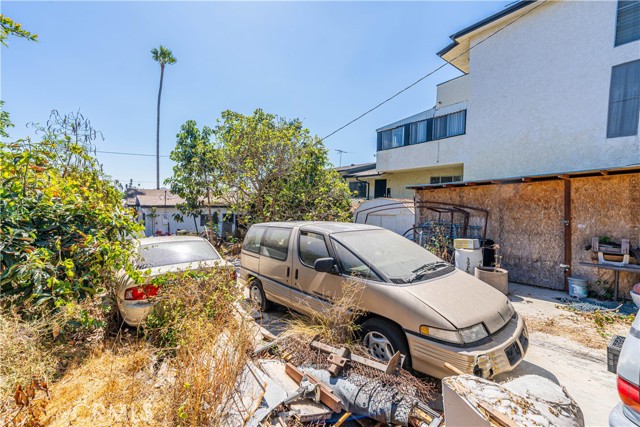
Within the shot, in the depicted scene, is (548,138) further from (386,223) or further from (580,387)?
(580,387)

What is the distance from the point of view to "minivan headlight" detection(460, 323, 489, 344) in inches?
110

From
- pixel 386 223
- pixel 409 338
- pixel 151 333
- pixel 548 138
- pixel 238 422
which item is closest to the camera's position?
pixel 238 422

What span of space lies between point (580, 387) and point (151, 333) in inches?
205

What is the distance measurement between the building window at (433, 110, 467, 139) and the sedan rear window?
13.0m

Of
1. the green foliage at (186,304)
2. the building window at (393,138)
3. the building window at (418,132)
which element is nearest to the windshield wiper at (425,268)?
the green foliage at (186,304)

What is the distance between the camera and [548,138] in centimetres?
1016

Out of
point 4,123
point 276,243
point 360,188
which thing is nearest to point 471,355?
point 276,243

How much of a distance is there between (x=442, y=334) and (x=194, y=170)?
13.0 m

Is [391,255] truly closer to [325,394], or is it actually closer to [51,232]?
[325,394]

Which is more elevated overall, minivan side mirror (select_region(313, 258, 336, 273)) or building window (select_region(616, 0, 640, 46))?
building window (select_region(616, 0, 640, 46))

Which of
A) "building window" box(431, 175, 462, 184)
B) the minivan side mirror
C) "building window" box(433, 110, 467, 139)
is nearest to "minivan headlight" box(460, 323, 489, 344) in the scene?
the minivan side mirror

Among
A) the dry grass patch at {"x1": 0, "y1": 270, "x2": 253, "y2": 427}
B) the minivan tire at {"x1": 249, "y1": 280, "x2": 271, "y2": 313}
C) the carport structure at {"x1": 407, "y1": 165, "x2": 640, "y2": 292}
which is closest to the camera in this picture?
the dry grass patch at {"x1": 0, "y1": 270, "x2": 253, "y2": 427}

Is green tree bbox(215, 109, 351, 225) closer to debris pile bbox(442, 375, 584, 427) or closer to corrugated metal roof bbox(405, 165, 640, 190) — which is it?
corrugated metal roof bbox(405, 165, 640, 190)

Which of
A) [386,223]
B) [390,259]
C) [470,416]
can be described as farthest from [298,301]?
[386,223]
